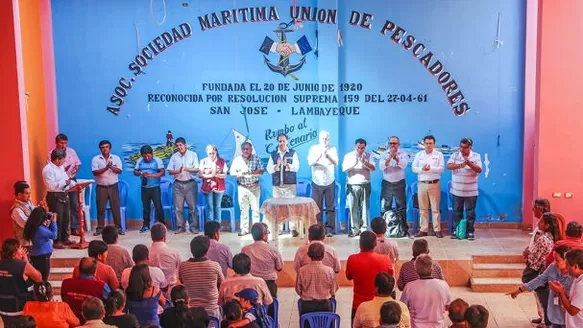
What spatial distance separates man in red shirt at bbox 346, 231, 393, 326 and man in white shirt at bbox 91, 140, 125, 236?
5.35 metres

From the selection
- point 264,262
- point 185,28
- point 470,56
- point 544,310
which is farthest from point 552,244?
point 185,28

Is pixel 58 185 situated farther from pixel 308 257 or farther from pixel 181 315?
pixel 181 315

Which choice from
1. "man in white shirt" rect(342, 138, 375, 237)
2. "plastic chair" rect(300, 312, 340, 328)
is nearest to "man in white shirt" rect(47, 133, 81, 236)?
"man in white shirt" rect(342, 138, 375, 237)

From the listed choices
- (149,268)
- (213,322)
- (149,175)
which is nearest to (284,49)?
(149,175)

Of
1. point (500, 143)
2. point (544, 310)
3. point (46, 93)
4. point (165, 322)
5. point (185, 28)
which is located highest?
point (185, 28)

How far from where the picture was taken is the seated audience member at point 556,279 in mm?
6508

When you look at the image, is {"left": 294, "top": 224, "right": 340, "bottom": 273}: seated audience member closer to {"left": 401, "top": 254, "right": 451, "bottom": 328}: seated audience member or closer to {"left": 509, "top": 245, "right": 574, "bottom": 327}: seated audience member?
{"left": 401, "top": 254, "right": 451, "bottom": 328}: seated audience member

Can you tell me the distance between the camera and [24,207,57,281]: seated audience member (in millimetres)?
8125

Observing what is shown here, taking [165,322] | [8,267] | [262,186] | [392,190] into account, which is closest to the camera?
[165,322]

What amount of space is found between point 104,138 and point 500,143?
19.9ft

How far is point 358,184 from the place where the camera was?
36.2 ft

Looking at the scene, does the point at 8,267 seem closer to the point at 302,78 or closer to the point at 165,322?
the point at 165,322

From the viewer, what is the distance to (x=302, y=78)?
1166 centimetres

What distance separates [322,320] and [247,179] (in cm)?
474
